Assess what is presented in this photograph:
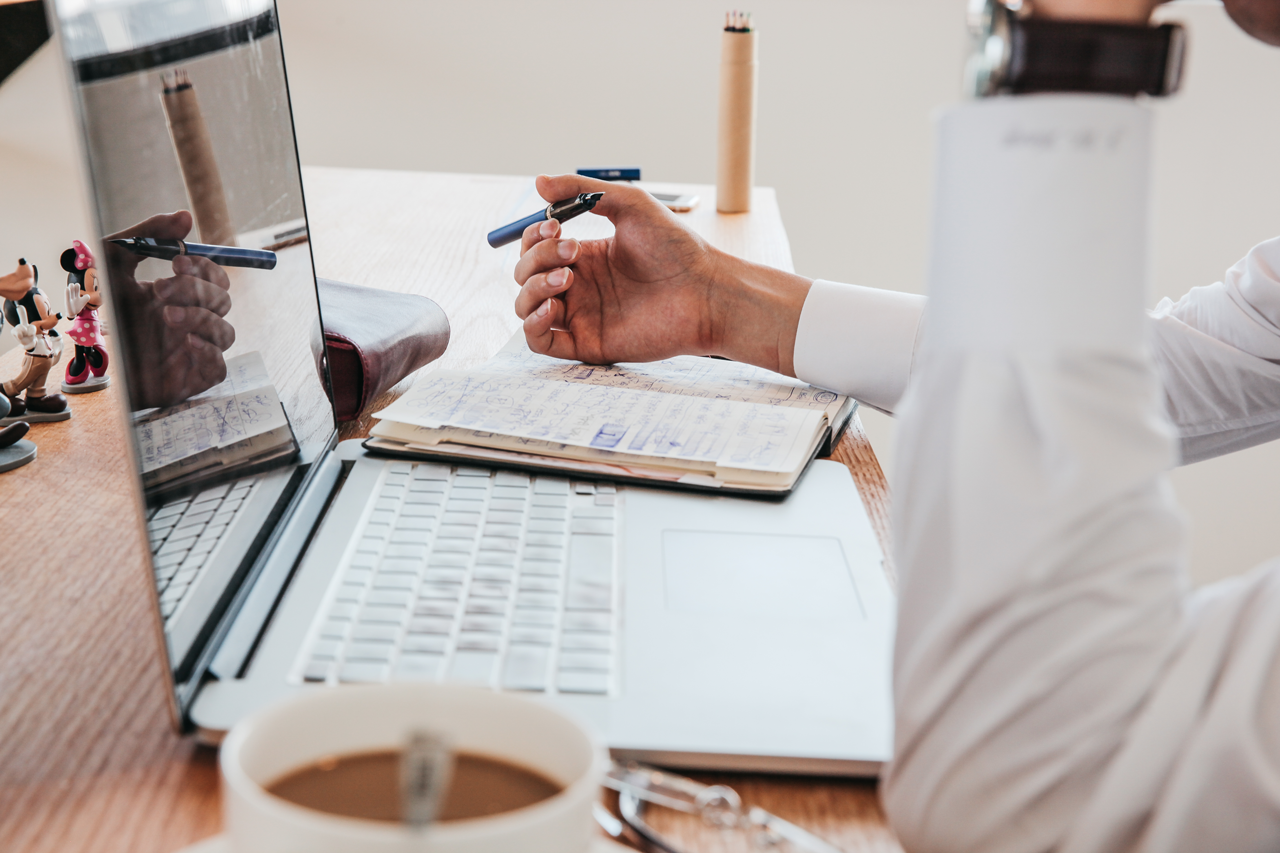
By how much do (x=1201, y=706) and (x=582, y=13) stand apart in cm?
204

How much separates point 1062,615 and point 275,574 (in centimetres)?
33

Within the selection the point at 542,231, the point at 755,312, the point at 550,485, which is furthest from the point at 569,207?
the point at 550,485

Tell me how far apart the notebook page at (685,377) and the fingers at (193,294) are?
0.27m

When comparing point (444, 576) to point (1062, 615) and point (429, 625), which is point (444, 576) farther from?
point (1062, 615)

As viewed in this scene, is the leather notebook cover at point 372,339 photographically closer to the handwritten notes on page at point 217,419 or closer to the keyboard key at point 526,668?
the handwritten notes on page at point 217,419

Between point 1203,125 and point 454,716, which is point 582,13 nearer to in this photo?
point 1203,125

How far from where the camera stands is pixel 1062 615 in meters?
0.31

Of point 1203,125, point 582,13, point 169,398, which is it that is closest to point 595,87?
point 582,13

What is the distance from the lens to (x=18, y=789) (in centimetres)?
33

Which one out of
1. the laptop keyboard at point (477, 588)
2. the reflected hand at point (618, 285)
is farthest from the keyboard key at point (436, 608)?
the reflected hand at point (618, 285)

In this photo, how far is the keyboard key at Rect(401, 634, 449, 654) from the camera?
389 millimetres

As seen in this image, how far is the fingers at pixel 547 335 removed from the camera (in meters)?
0.79

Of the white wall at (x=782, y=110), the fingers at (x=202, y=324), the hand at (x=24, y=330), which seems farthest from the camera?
the white wall at (x=782, y=110)

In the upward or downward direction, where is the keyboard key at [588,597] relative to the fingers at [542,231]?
downward
